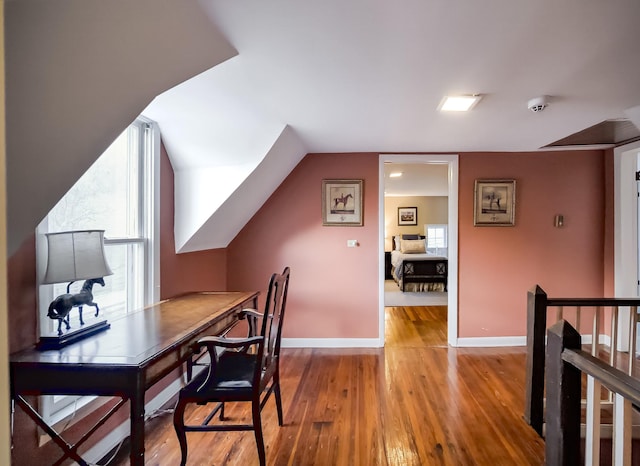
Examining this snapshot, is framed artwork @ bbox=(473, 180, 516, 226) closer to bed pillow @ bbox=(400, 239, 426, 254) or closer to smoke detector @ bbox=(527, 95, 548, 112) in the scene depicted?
smoke detector @ bbox=(527, 95, 548, 112)

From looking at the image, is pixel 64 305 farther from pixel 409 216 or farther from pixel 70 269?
pixel 409 216

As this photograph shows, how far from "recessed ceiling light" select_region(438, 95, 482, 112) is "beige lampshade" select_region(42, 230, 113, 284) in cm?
230

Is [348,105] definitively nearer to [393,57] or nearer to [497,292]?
[393,57]

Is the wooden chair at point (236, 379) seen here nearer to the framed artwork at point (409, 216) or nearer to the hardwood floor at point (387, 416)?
the hardwood floor at point (387, 416)

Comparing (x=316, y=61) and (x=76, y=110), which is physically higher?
(x=316, y=61)

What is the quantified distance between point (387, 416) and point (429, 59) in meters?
2.36

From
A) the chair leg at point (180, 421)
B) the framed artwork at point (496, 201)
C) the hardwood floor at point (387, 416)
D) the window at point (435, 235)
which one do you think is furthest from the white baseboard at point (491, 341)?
the window at point (435, 235)

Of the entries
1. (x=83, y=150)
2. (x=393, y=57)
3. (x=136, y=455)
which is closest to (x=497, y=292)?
(x=393, y=57)

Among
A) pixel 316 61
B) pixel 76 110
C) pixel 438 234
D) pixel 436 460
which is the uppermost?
pixel 316 61

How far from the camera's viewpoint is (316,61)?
1.71 meters

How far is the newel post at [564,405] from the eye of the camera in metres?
1.11

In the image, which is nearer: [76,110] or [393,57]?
[76,110]

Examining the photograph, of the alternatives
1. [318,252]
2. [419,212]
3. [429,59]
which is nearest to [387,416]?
[318,252]

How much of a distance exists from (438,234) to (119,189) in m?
8.38
